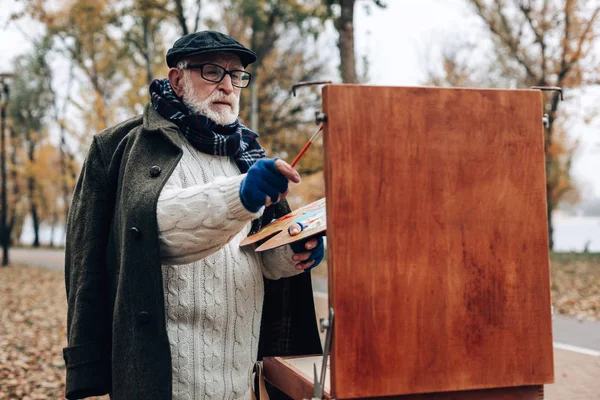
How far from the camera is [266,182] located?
1888mm

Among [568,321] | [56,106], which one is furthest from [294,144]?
[56,106]

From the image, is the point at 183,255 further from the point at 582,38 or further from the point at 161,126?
the point at 582,38

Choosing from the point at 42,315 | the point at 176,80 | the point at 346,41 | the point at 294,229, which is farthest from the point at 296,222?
the point at 42,315

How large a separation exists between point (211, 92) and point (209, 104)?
0.15ft

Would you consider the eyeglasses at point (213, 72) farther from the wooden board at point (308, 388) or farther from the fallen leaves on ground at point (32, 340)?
the fallen leaves on ground at point (32, 340)

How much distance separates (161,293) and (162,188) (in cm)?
35

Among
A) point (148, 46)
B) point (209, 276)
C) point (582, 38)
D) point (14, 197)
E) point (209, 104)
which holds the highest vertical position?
point (582, 38)

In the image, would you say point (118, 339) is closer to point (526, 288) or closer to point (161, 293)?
point (161, 293)

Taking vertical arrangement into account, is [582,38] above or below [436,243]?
above

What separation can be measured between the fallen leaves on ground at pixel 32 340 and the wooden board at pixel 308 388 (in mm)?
4448

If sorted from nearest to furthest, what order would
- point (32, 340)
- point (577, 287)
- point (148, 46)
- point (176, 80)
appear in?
1. point (176, 80)
2. point (32, 340)
3. point (577, 287)
4. point (148, 46)

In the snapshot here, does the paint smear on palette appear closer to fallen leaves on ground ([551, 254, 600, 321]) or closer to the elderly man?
the elderly man

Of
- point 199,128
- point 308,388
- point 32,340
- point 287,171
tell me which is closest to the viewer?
point 308,388

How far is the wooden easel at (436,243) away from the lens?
1.59m
